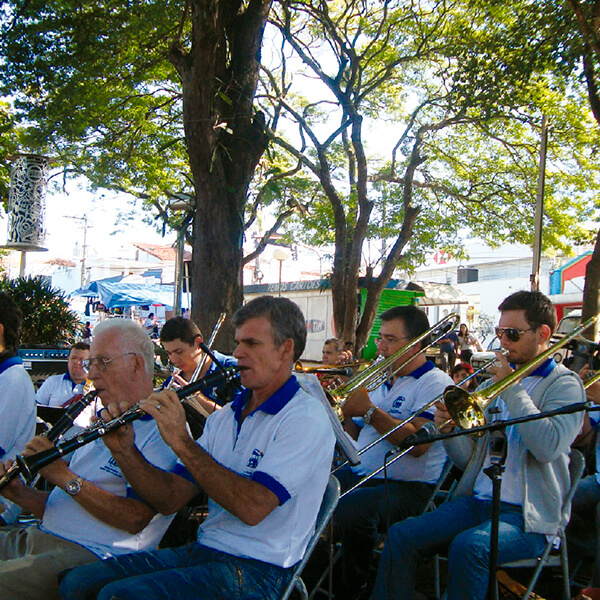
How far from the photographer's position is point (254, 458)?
2291 millimetres

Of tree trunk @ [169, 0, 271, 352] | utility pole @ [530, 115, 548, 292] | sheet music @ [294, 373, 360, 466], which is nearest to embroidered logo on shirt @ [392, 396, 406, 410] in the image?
sheet music @ [294, 373, 360, 466]

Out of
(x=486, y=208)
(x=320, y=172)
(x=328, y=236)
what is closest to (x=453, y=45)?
(x=320, y=172)

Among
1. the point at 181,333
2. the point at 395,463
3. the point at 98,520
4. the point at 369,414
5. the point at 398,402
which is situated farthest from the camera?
the point at 181,333

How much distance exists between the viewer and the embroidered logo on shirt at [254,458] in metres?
2.28

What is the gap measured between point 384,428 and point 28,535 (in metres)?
1.90

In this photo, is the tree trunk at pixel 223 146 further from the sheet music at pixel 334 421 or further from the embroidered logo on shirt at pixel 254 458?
the embroidered logo on shirt at pixel 254 458

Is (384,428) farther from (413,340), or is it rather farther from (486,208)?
(486,208)

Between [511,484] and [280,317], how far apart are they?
55.6 inches

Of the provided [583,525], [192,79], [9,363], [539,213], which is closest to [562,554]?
[583,525]

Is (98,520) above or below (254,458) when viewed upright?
below

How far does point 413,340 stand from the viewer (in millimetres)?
3904

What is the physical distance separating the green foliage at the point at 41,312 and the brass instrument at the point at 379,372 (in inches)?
230

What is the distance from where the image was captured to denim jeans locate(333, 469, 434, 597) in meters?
3.36

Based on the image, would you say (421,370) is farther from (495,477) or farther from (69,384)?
(69,384)
